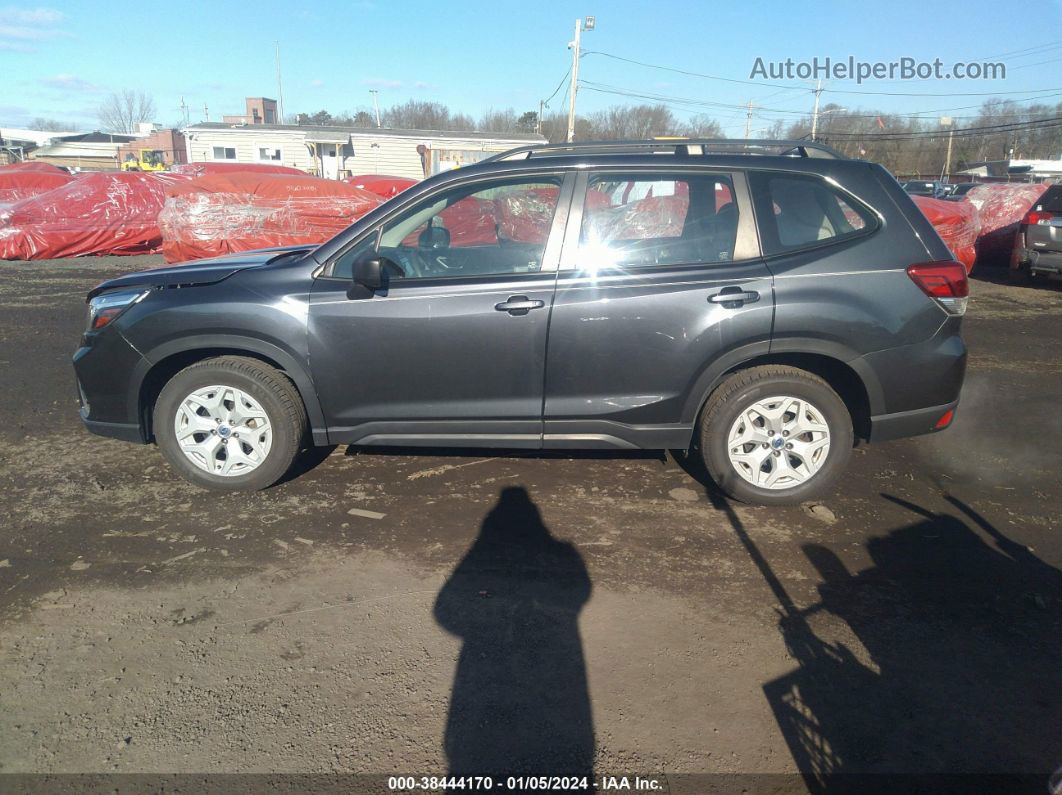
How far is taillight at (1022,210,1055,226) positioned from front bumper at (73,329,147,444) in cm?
1395

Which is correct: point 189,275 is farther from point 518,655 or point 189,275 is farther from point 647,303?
point 518,655

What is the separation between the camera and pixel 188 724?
2.58 metres

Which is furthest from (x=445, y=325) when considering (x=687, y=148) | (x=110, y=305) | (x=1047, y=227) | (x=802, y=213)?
(x=1047, y=227)

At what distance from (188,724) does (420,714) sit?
0.80 meters

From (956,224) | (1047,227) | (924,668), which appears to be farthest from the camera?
(956,224)

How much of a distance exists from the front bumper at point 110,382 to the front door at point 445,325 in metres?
1.11

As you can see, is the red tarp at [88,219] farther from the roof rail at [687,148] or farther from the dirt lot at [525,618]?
the roof rail at [687,148]

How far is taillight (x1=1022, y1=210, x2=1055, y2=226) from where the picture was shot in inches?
494

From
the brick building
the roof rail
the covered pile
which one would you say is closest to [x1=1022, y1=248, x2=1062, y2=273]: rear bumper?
the roof rail

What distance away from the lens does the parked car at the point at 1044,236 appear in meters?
12.5

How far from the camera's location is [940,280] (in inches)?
159

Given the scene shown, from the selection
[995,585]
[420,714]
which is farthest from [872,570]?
[420,714]

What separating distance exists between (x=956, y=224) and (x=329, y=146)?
131 feet

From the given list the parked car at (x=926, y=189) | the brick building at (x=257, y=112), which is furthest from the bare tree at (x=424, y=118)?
the parked car at (x=926, y=189)
